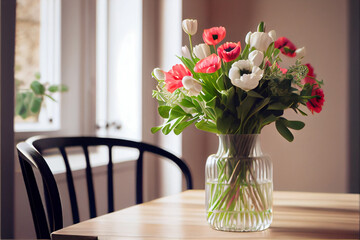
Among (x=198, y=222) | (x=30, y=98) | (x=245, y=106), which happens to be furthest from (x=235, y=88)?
(x=30, y=98)

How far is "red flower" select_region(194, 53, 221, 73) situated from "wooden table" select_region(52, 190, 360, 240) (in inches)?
12.5

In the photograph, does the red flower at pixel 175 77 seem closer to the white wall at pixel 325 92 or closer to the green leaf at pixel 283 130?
the green leaf at pixel 283 130

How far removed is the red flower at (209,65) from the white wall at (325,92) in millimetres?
1795

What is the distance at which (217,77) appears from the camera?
0.98 metres

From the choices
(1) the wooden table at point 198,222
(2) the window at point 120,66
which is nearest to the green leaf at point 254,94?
(1) the wooden table at point 198,222

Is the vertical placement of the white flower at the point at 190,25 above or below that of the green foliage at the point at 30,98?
above

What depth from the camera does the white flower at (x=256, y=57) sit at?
3.04ft

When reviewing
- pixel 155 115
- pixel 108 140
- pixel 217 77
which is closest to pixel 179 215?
pixel 217 77

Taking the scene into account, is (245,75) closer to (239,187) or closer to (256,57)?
(256,57)

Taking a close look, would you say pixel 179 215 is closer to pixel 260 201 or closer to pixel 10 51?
pixel 260 201

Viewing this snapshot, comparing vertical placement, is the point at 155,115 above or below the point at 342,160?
above

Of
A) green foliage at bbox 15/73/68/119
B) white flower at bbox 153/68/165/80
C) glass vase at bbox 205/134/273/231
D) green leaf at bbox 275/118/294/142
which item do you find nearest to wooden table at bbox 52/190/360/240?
glass vase at bbox 205/134/273/231

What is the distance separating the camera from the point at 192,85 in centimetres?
92

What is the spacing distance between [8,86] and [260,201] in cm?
91
